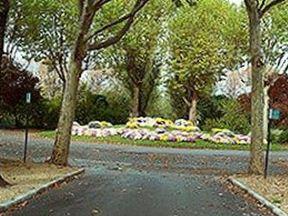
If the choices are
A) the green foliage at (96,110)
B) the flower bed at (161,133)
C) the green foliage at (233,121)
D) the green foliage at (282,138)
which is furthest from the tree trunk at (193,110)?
Result: the green foliage at (282,138)

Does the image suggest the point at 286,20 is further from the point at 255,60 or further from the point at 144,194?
the point at 144,194

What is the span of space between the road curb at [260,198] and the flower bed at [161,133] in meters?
15.1

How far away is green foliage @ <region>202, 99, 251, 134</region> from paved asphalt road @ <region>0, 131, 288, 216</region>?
10083mm

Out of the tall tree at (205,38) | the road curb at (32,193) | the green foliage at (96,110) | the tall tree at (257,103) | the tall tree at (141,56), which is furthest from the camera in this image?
the green foliage at (96,110)

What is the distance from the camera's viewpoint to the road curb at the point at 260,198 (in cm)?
1159

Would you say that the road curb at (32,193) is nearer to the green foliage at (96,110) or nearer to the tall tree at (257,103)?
the tall tree at (257,103)

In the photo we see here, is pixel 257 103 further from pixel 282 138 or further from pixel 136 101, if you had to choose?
pixel 136 101

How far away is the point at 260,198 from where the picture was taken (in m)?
13.5

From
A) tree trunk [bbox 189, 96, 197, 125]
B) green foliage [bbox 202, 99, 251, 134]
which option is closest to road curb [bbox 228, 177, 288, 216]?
green foliage [bbox 202, 99, 251, 134]

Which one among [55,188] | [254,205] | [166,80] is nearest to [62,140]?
[55,188]

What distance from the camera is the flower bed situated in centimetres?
3328

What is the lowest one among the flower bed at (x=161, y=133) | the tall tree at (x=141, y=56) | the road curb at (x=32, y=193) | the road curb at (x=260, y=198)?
the road curb at (x=32, y=193)

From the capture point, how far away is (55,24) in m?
42.0

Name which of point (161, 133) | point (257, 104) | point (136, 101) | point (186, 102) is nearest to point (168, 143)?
point (161, 133)
